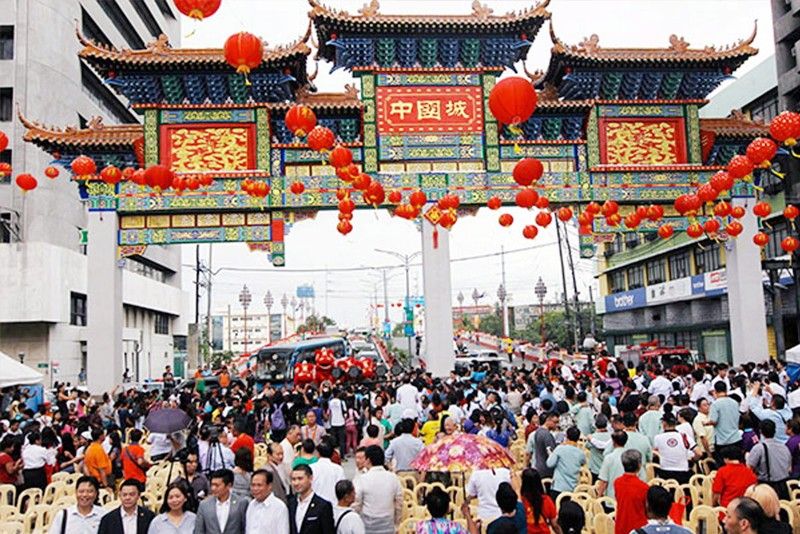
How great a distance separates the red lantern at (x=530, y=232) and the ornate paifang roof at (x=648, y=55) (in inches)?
194

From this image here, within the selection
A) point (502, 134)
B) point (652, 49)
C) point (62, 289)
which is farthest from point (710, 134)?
point (62, 289)

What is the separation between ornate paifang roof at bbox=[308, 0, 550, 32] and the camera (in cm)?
1928

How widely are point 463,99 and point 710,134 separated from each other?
709 cm

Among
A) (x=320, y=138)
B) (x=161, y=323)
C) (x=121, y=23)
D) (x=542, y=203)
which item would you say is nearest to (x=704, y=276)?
(x=542, y=203)

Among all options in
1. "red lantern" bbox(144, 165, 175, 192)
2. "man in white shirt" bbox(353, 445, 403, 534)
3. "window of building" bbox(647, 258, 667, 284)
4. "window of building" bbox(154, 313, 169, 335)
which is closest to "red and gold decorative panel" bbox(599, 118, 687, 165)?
"red lantern" bbox(144, 165, 175, 192)

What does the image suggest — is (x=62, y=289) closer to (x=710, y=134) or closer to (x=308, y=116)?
(x=308, y=116)

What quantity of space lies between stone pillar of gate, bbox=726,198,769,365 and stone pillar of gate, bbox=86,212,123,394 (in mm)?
16937

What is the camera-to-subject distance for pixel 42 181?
28703 mm

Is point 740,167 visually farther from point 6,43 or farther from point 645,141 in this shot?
point 6,43

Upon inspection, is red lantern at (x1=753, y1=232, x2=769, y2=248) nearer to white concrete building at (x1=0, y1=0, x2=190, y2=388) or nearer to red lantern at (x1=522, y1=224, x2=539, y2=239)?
red lantern at (x1=522, y1=224, x2=539, y2=239)

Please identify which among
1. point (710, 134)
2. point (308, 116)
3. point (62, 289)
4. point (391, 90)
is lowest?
point (62, 289)

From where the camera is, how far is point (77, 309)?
31438 mm

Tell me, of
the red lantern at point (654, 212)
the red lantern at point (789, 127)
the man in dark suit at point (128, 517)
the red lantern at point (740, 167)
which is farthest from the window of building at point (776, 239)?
the man in dark suit at point (128, 517)

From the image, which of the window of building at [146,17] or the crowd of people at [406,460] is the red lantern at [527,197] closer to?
the crowd of people at [406,460]
